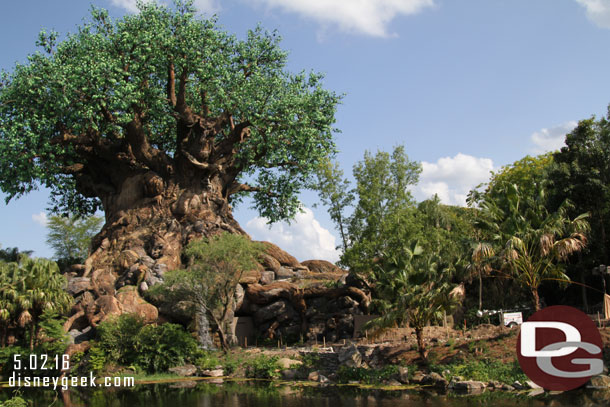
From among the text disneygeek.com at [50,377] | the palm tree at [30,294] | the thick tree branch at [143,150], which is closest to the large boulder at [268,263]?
the thick tree branch at [143,150]

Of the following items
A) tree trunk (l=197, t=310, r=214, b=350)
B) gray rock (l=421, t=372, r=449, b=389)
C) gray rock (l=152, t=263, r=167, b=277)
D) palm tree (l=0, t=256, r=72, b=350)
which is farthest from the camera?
gray rock (l=152, t=263, r=167, b=277)

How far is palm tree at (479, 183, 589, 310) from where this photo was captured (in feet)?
75.2

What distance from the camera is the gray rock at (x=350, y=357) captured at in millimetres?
25172

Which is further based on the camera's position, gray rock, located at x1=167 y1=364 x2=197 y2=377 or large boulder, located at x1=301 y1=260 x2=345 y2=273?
large boulder, located at x1=301 y1=260 x2=345 y2=273

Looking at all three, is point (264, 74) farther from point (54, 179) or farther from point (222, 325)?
point (222, 325)

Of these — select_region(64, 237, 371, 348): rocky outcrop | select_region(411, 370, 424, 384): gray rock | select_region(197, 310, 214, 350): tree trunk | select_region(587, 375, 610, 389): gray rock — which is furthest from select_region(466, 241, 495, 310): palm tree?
select_region(197, 310, 214, 350): tree trunk

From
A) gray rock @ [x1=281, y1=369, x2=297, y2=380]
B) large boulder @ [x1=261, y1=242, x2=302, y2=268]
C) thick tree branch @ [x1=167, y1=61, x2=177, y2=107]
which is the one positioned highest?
thick tree branch @ [x1=167, y1=61, x2=177, y2=107]

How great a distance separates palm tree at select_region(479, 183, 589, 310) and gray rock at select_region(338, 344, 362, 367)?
729 cm

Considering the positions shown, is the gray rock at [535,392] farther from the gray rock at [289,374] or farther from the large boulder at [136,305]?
the large boulder at [136,305]

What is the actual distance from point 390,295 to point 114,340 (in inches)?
544

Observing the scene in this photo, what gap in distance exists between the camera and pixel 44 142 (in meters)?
34.5

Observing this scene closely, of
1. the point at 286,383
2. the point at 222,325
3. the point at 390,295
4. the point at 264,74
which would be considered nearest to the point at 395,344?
the point at 390,295

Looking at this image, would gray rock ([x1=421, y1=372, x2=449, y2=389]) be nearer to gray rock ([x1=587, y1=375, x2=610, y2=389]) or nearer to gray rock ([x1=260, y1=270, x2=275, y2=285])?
gray rock ([x1=587, y1=375, x2=610, y2=389])

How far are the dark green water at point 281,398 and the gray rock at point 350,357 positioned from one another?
234cm
